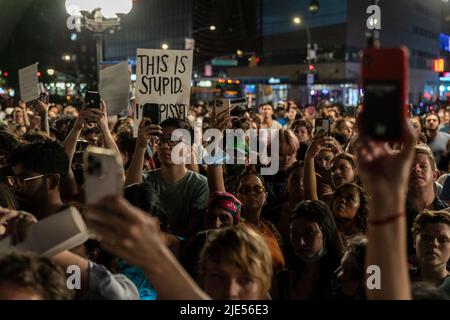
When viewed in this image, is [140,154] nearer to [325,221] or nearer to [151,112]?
[151,112]

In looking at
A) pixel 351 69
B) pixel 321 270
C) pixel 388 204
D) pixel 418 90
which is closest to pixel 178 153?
pixel 321 270

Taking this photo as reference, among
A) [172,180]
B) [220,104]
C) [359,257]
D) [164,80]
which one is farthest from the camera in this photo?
[220,104]

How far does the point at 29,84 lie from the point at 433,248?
22.8ft

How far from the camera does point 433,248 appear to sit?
11.7 feet

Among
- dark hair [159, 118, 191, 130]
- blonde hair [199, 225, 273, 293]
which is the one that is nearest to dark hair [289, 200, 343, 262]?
blonde hair [199, 225, 273, 293]

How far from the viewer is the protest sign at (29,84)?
849 centimetres

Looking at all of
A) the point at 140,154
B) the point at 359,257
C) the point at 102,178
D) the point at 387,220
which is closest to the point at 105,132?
the point at 140,154

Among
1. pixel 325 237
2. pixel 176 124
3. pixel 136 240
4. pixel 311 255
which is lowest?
pixel 311 255

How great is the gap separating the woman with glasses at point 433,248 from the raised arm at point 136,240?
90.3 inches

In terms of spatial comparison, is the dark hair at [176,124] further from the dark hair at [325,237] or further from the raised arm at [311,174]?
the dark hair at [325,237]

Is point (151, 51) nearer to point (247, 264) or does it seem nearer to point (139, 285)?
point (139, 285)

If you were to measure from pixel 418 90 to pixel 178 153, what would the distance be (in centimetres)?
→ 6702

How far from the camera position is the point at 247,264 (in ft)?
7.86

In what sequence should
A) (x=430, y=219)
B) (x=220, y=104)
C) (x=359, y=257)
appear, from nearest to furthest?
(x=359, y=257) < (x=430, y=219) < (x=220, y=104)
